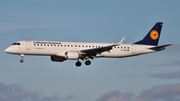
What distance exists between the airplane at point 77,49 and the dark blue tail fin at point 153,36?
176 centimetres

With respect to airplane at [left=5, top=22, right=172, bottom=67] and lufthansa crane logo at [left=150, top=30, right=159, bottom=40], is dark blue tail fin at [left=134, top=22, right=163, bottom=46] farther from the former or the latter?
airplane at [left=5, top=22, right=172, bottom=67]

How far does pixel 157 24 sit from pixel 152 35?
2.83 meters

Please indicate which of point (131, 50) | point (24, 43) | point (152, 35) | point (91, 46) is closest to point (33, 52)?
point (24, 43)

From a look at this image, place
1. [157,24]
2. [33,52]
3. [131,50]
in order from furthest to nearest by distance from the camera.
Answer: [157,24]
[131,50]
[33,52]

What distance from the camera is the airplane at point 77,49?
93750 millimetres

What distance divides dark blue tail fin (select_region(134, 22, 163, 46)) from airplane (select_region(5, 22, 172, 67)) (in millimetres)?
1759

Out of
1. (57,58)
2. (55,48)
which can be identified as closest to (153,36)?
(57,58)

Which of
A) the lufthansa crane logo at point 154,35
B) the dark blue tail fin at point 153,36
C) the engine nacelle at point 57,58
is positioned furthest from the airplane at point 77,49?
the lufthansa crane logo at point 154,35

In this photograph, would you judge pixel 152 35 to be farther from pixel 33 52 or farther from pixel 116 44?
pixel 33 52

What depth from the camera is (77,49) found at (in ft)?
317

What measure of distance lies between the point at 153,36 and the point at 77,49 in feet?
58.5

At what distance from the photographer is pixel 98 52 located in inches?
3816

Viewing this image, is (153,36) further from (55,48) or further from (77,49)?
(55,48)

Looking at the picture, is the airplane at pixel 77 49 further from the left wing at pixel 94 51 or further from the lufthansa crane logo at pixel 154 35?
the lufthansa crane logo at pixel 154 35
